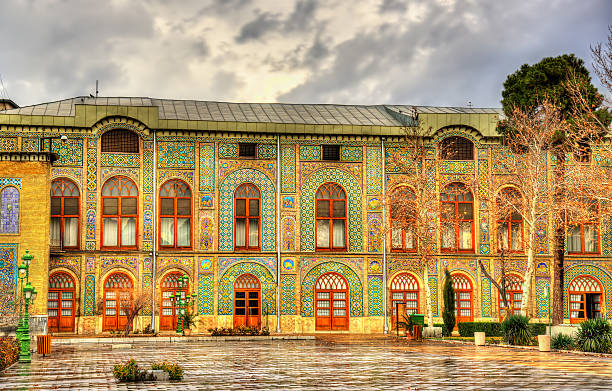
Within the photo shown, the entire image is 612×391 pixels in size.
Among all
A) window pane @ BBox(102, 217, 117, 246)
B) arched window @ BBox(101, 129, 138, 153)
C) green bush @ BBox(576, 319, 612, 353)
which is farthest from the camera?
arched window @ BBox(101, 129, 138, 153)

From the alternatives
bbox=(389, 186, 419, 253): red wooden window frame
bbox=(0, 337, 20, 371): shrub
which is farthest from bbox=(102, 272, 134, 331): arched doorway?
bbox=(0, 337, 20, 371): shrub

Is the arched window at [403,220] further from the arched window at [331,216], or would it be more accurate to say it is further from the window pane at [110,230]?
the window pane at [110,230]

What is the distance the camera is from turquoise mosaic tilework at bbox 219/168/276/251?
133 ft

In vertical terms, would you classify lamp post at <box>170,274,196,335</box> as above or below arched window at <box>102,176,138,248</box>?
below

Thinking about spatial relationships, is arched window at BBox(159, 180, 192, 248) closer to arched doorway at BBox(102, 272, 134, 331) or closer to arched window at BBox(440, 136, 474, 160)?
arched doorway at BBox(102, 272, 134, 331)

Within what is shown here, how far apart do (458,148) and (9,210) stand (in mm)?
21544

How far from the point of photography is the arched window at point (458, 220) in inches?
1663

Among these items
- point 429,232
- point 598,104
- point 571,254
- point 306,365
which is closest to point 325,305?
point 429,232

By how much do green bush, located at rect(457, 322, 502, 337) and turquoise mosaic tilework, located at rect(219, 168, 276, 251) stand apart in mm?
9771

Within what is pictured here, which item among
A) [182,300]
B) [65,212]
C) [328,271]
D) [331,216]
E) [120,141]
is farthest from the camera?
[331,216]

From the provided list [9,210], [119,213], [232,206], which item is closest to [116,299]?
[119,213]

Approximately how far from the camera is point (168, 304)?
40.0m

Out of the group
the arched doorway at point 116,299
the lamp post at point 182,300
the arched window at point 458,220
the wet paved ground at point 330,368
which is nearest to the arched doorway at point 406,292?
the arched window at point 458,220

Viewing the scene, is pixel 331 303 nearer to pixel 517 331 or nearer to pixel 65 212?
pixel 517 331
